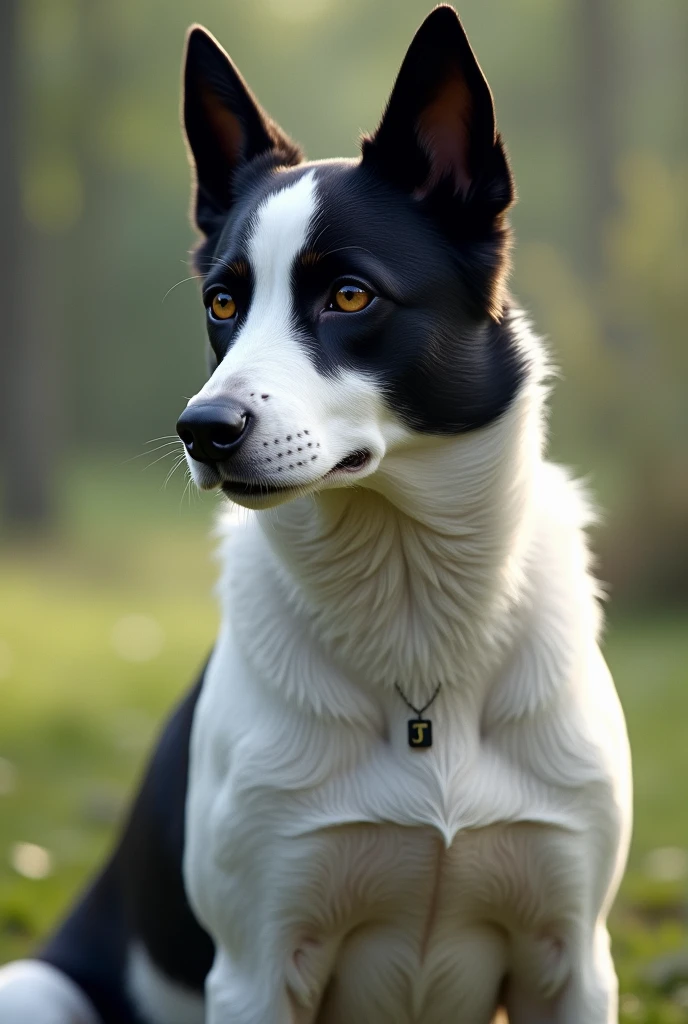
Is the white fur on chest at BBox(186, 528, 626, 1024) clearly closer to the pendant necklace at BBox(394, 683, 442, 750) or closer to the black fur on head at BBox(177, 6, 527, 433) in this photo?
the pendant necklace at BBox(394, 683, 442, 750)

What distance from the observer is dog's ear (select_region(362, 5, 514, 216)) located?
246 centimetres

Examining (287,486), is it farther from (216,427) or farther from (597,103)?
(597,103)

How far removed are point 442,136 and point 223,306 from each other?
0.55 m

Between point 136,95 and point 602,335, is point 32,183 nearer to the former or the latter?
point 136,95

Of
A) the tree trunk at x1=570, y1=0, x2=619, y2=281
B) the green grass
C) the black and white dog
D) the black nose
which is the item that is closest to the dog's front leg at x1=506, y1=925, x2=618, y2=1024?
the black and white dog

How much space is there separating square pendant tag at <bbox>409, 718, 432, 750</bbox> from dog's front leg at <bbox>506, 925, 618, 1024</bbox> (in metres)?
0.53

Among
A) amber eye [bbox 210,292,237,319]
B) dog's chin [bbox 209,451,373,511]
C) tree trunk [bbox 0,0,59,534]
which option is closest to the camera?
dog's chin [bbox 209,451,373,511]

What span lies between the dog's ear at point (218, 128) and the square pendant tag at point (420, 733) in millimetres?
1200

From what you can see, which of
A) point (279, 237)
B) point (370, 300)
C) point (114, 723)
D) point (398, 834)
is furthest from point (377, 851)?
point (114, 723)

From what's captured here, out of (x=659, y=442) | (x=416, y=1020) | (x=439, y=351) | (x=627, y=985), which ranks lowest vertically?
(x=659, y=442)

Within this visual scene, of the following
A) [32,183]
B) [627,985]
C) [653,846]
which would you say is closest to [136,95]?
[32,183]

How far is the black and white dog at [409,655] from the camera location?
2.44 m

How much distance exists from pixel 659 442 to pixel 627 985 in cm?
672

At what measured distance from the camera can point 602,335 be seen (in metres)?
10.5
